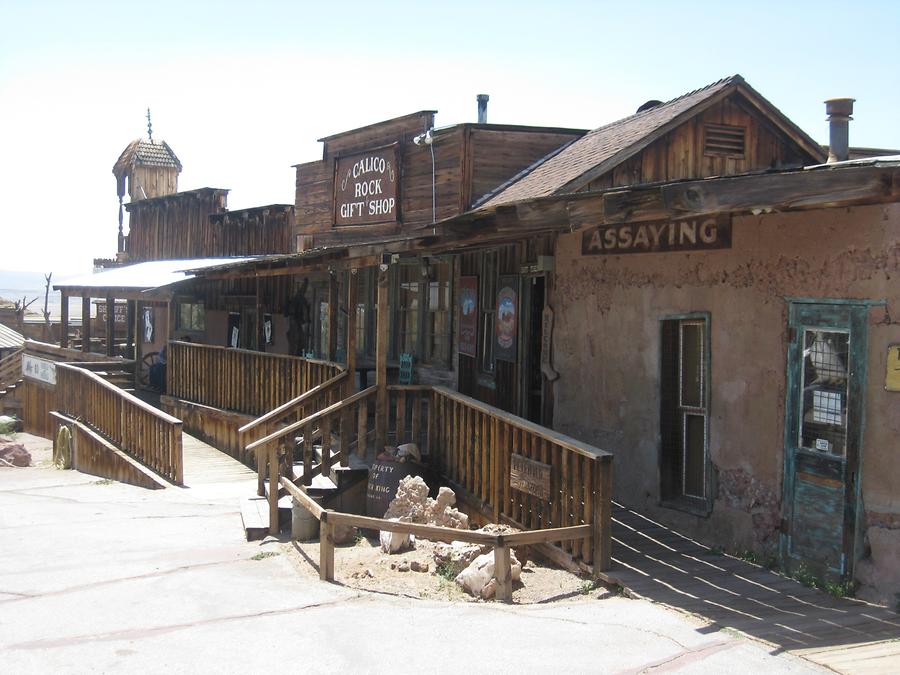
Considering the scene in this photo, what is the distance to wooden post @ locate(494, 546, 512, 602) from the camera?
6.69 metres

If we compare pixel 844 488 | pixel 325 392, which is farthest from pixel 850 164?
pixel 325 392

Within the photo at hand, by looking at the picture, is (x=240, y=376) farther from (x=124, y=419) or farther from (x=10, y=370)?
(x=10, y=370)

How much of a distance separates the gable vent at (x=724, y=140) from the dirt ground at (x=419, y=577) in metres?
6.76

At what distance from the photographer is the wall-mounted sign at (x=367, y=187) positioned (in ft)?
49.8

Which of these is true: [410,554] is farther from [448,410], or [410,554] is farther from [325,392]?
[325,392]

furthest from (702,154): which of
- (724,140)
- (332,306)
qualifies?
(332,306)

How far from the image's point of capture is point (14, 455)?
18.6 m

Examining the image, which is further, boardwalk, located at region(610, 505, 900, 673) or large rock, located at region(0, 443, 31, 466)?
large rock, located at region(0, 443, 31, 466)

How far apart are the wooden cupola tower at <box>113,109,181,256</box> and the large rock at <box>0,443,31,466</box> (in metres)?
14.9

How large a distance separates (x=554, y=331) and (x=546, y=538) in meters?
3.79

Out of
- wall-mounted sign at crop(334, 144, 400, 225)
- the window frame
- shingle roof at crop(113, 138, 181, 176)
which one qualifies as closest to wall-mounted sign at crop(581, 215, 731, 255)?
the window frame

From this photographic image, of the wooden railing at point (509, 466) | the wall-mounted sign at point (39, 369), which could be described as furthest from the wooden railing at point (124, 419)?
the wooden railing at point (509, 466)

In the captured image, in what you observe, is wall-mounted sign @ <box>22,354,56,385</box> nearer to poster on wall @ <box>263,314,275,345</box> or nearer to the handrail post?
poster on wall @ <box>263,314,275,345</box>

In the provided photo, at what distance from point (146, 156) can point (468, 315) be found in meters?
23.4
